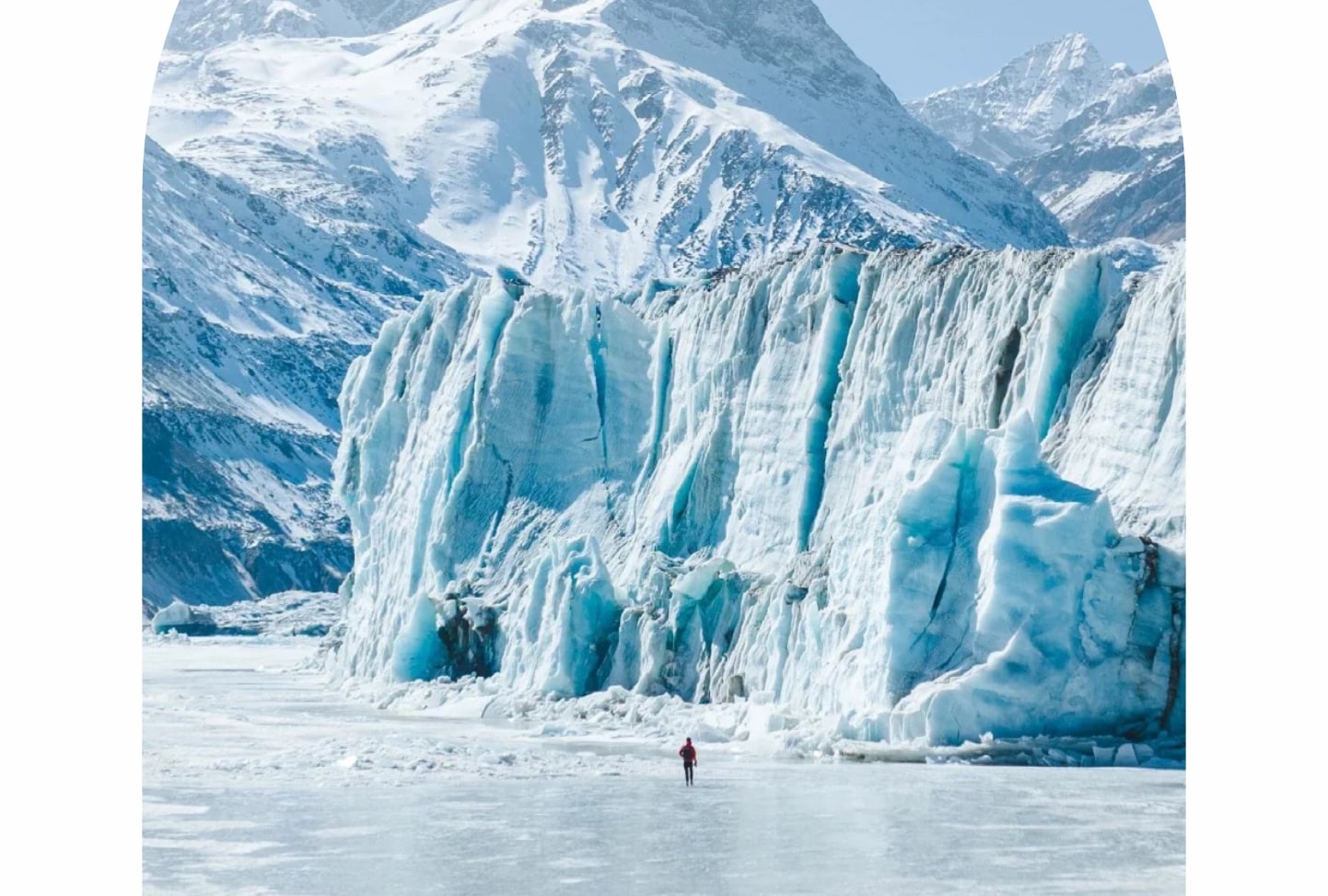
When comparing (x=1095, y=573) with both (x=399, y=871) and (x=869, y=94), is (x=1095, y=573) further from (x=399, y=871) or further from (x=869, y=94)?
(x=869, y=94)

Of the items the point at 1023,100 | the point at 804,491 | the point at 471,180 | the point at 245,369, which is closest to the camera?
the point at 804,491

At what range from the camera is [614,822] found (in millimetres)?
14750

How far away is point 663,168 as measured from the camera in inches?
4963

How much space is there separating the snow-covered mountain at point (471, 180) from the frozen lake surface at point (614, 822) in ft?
195

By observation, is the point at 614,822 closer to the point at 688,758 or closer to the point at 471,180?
the point at 688,758

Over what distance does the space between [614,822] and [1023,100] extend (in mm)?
160396

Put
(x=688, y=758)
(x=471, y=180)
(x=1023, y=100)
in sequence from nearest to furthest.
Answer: (x=688, y=758) → (x=471, y=180) → (x=1023, y=100)

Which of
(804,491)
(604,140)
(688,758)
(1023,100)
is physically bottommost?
(688,758)

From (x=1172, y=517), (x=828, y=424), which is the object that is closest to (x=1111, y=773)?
(x=1172, y=517)

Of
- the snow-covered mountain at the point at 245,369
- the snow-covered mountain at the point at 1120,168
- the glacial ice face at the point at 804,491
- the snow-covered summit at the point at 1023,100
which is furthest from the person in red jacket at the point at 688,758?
the snow-covered summit at the point at 1023,100

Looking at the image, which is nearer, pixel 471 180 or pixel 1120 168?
pixel 471 180

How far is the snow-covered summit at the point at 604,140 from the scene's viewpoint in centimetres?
11656

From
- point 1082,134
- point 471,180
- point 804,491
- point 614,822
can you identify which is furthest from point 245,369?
point 614,822

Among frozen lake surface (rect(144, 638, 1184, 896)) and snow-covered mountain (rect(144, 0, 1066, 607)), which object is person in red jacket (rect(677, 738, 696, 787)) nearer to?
frozen lake surface (rect(144, 638, 1184, 896))
